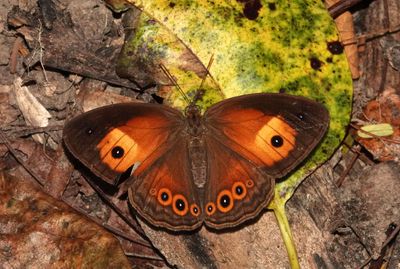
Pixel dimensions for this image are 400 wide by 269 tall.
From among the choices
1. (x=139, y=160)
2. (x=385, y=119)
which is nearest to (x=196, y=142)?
(x=139, y=160)

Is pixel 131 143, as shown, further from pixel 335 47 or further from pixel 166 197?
pixel 335 47

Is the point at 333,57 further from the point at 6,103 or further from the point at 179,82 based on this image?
the point at 6,103

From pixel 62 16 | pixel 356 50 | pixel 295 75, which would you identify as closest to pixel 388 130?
pixel 356 50

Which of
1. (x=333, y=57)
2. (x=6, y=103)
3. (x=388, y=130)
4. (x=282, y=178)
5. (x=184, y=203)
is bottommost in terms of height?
(x=6, y=103)

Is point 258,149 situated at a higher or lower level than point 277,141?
lower

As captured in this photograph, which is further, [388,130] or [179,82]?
[388,130]
